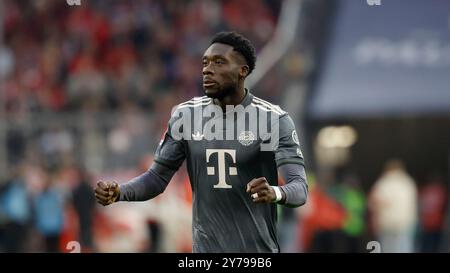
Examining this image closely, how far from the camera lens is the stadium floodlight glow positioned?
62.9 feet

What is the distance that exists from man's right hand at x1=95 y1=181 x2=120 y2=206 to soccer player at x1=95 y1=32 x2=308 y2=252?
86 millimetres

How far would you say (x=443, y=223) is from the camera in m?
19.4

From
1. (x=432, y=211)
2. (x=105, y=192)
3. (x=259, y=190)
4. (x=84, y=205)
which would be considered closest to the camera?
(x=259, y=190)

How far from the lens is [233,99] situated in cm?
822

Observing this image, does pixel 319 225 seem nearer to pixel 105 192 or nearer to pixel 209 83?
pixel 209 83

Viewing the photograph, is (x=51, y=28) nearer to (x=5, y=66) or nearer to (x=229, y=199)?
(x=5, y=66)

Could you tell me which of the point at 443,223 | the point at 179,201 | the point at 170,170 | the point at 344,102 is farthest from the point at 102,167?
the point at 170,170

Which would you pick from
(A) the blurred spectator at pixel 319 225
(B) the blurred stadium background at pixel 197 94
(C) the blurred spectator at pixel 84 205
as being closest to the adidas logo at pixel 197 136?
(B) the blurred stadium background at pixel 197 94

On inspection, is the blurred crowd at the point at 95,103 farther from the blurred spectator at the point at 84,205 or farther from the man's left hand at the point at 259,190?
the man's left hand at the point at 259,190

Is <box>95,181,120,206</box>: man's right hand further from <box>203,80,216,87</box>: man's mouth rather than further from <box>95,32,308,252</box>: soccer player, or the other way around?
<box>203,80,216,87</box>: man's mouth

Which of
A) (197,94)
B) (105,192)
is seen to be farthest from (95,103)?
(105,192)

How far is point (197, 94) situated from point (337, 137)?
246 centimetres

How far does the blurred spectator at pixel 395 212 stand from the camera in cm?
1803

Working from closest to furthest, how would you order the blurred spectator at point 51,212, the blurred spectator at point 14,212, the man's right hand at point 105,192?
the man's right hand at point 105,192 → the blurred spectator at point 51,212 → the blurred spectator at point 14,212
